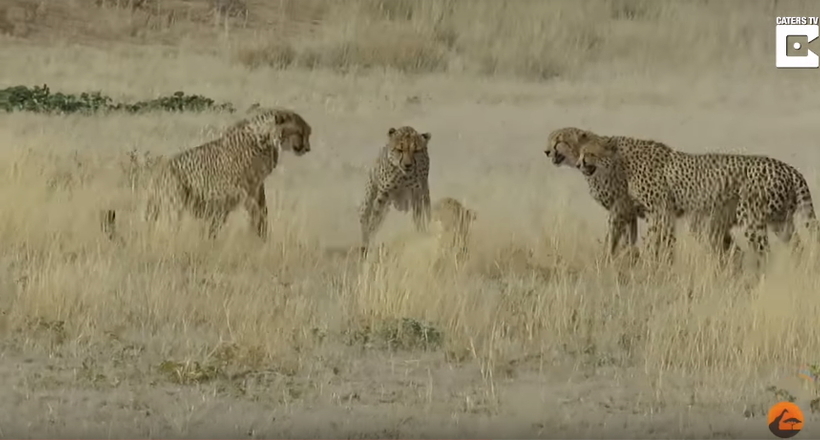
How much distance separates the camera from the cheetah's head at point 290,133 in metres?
10.8

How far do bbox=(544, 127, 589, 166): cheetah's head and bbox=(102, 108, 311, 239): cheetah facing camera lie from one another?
1.48m

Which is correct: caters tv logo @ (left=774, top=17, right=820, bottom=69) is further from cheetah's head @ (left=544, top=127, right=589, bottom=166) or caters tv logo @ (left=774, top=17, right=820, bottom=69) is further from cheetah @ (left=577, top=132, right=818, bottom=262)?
cheetah @ (left=577, top=132, right=818, bottom=262)

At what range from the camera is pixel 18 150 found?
13.5m

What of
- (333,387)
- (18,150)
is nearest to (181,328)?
(333,387)

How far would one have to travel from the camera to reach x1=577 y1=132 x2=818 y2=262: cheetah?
33.5 ft

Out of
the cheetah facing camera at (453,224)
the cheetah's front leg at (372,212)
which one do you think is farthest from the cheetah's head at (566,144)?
the cheetah's front leg at (372,212)

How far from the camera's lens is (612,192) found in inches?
423

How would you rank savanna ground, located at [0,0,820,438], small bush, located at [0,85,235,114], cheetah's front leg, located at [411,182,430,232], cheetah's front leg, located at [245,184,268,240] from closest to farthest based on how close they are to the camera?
savanna ground, located at [0,0,820,438]
cheetah's front leg, located at [245,184,268,240]
cheetah's front leg, located at [411,182,430,232]
small bush, located at [0,85,235,114]

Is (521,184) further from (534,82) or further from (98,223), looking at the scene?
(534,82)

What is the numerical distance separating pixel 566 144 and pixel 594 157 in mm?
239

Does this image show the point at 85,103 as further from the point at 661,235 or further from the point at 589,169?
the point at 661,235

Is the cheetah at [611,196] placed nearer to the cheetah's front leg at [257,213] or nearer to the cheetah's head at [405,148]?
the cheetah's head at [405,148]

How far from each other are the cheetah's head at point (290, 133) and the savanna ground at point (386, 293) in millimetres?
563

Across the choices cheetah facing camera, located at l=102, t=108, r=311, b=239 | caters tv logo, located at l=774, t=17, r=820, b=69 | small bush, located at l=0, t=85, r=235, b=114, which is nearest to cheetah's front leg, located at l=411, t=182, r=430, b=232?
cheetah facing camera, located at l=102, t=108, r=311, b=239
